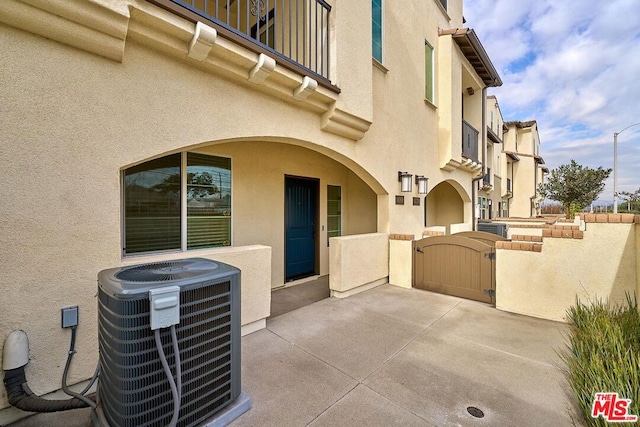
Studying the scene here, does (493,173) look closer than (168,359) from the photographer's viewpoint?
No

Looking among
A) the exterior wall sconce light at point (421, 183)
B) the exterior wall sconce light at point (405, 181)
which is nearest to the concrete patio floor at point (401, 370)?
the exterior wall sconce light at point (405, 181)

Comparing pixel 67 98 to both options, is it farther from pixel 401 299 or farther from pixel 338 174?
pixel 338 174

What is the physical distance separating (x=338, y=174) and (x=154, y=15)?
574 centimetres

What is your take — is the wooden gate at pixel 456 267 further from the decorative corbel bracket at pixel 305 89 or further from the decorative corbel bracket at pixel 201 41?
the decorative corbel bracket at pixel 201 41

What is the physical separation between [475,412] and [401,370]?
77cm

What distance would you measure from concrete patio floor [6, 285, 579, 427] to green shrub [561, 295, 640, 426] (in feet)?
0.60

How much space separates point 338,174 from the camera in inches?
311

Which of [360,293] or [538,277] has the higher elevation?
[538,277]

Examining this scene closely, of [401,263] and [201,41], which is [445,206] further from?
[201,41]

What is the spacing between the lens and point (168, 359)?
6.10 ft

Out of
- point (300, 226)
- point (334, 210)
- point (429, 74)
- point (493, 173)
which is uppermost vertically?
point (429, 74)

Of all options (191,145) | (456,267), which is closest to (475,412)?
(456,267)

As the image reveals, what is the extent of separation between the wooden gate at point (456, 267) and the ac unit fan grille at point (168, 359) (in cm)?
481

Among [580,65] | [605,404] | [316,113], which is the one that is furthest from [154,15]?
[580,65]
